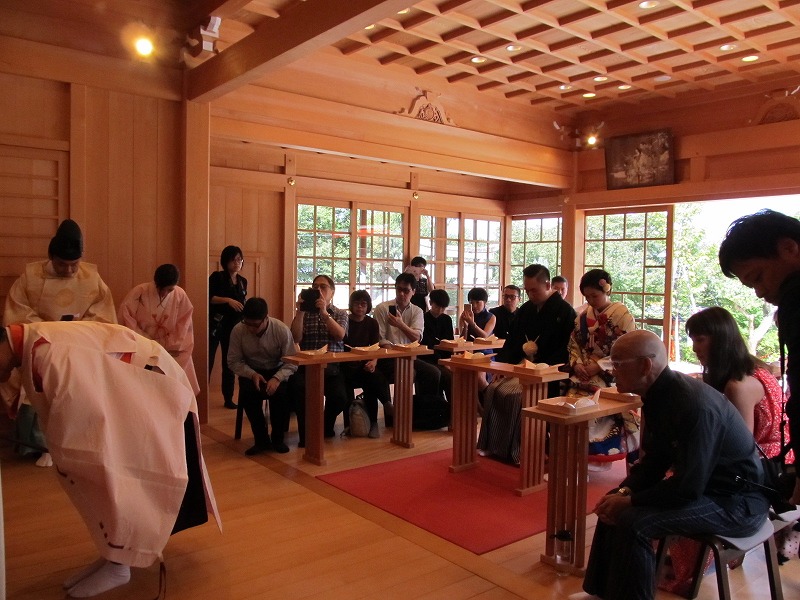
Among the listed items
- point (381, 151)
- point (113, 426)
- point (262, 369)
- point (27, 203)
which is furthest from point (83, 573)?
point (381, 151)

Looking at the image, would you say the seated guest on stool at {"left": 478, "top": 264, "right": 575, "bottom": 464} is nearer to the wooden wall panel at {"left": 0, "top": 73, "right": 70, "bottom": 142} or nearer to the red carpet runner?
the red carpet runner

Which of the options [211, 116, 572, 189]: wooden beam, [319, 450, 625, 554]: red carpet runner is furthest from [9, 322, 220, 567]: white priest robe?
[211, 116, 572, 189]: wooden beam

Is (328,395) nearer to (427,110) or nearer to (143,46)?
(143,46)

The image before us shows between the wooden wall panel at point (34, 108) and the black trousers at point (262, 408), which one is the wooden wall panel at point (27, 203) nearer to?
the wooden wall panel at point (34, 108)

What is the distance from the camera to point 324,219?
7.01 metres

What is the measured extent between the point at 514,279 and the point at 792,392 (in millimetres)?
7661

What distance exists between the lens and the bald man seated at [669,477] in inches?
80.8

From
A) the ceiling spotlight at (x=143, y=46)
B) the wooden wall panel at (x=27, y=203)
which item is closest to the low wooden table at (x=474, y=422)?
the wooden wall panel at (x=27, y=203)

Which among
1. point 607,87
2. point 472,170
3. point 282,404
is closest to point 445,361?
point 282,404

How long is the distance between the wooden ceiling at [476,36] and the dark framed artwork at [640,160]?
0.68m

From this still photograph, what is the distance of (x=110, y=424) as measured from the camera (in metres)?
2.13

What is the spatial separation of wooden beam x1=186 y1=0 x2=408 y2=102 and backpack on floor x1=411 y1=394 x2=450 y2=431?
263 cm

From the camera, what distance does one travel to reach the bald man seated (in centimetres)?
205

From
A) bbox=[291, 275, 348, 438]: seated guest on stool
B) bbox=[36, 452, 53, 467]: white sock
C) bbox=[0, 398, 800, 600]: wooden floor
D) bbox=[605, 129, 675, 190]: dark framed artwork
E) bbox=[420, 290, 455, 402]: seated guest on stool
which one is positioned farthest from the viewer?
bbox=[605, 129, 675, 190]: dark framed artwork
